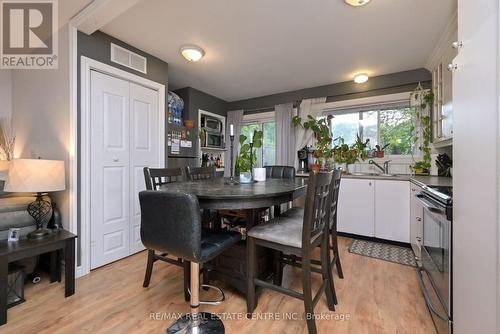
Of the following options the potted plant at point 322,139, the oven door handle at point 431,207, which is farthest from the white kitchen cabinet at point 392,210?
the oven door handle at point 431,207

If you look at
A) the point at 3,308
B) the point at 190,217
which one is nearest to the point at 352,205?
the point at 190,217

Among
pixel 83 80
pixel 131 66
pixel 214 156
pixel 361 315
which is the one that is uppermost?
pixel 131 66

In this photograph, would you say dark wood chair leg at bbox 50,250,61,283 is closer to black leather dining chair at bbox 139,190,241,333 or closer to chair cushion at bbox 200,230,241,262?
black leather dining chair at bbox 139,190,241,333

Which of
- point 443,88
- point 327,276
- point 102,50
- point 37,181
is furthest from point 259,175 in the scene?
point 443,88

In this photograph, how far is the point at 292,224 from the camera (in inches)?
62.2

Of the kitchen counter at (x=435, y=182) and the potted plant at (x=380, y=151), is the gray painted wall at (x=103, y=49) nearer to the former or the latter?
the kitchen counter at (x=435, y=182)

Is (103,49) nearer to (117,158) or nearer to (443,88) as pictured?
(117,158)

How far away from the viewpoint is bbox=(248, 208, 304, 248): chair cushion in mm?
1355

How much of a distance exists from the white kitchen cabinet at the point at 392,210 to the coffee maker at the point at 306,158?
115cm

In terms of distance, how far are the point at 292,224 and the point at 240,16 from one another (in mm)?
1850

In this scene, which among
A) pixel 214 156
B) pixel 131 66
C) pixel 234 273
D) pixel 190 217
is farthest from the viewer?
pixel 214 156

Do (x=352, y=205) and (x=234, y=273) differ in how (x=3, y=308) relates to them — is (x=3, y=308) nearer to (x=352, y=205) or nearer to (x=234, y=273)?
(x=234, y=273)

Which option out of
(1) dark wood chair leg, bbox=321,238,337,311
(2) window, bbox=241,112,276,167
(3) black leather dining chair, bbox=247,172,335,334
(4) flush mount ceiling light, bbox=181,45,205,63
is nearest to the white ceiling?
(4) flush mount ceiling light, bbox=181,45,205,63

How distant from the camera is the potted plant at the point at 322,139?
360 centimetres
